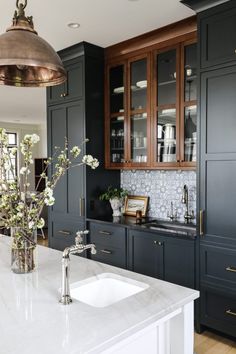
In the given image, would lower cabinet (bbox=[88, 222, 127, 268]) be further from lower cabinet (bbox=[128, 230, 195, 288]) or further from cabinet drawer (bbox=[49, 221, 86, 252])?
cabinet drawer (bbox=[49, 221, 86, 252])

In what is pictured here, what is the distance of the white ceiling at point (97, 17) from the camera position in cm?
276

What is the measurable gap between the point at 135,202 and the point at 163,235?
100cm

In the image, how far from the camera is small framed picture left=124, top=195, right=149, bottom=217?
388cm

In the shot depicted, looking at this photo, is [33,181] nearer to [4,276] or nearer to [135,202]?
[135,202]

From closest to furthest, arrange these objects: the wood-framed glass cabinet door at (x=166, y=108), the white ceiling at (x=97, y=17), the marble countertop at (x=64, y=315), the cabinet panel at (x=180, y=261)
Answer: the marble countertop at (x=64, y=315), the white ceiling at (x=97, y=17), the cabinet panel at (x=180, y=261), the wood-framed glass cabinet door at (x=166, y=108)

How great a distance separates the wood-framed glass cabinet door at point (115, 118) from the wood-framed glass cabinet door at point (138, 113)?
0.31 feet

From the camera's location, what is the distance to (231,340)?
277cm

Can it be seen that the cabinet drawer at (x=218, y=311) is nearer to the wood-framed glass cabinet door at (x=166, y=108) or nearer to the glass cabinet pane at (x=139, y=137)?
the wood-framed glass cabinet door at (x=166, y=108)

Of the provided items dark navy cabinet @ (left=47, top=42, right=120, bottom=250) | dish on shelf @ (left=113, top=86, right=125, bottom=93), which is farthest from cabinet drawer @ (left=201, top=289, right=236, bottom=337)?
dish on shelf @ (left=113, top=86, right=125, bottom=93)

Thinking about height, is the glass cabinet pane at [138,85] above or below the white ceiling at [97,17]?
below

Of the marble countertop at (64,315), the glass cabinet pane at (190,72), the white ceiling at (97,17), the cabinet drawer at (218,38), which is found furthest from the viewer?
the glass cabinet pane at (190,72)

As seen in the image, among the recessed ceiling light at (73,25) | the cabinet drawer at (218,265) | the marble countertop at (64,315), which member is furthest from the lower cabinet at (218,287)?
the recessed ceiling light at (73,25)

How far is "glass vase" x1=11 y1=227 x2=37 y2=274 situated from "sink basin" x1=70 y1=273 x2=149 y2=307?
310 mm

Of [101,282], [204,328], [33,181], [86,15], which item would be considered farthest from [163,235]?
[33,181]
